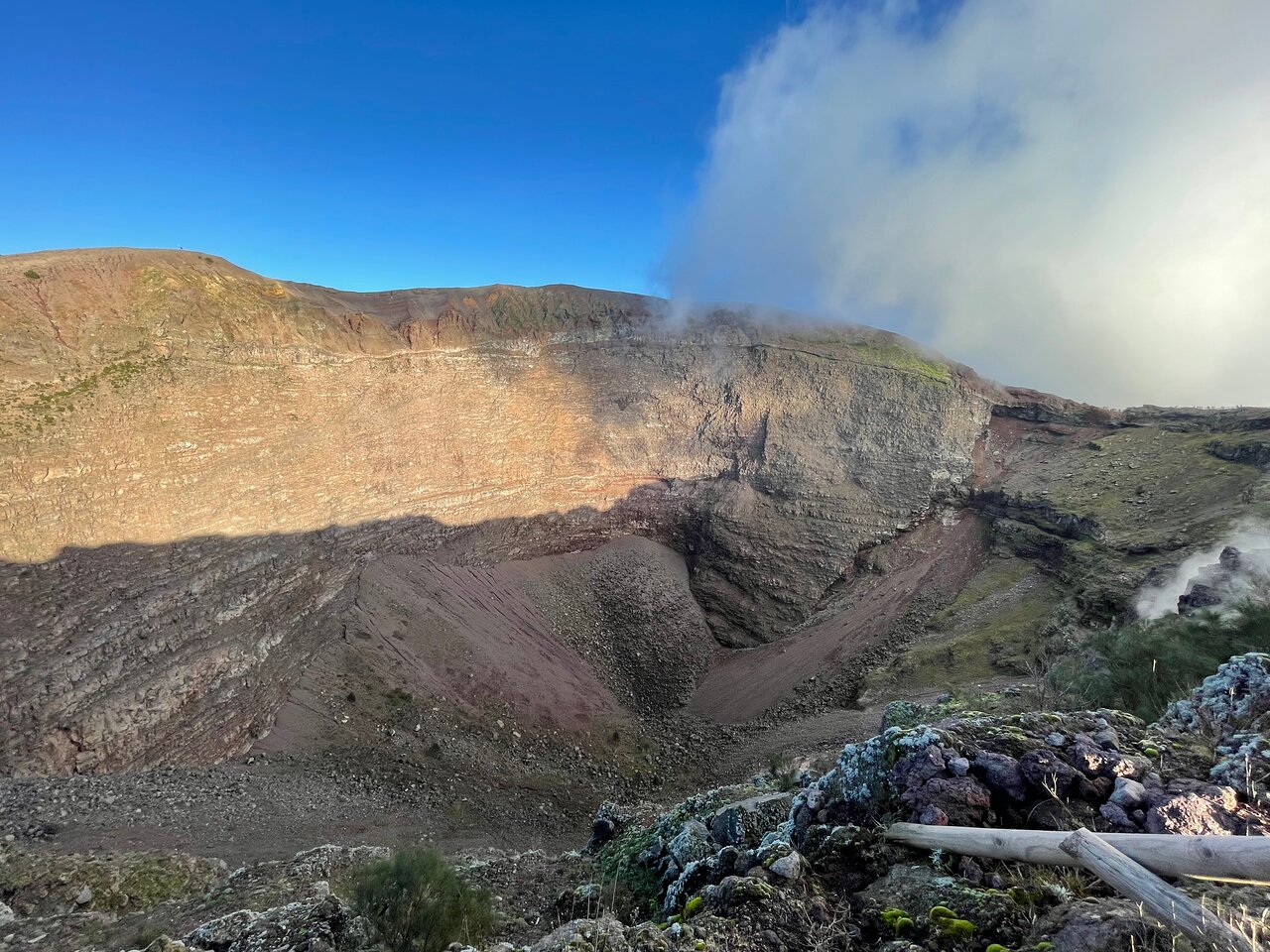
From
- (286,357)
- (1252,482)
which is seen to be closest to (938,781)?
(286,357)

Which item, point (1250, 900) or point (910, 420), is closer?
point (1250, 900)

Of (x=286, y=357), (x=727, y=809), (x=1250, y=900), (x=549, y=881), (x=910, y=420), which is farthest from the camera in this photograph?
(x=910, y=420)

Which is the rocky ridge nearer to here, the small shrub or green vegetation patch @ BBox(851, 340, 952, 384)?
the small shrub

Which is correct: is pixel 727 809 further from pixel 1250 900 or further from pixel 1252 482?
pixel 1252 482

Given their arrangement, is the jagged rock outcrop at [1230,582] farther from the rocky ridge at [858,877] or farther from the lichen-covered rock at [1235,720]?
the rocky ridge at [858,877]

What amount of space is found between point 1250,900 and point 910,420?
1247 inches

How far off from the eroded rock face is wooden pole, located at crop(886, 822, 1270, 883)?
16324mm

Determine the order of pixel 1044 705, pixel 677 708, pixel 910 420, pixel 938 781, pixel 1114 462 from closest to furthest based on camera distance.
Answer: pixel 938 781, pixel 1044 705, pixel 677 708, pixel 1114 462, pixel 910 420

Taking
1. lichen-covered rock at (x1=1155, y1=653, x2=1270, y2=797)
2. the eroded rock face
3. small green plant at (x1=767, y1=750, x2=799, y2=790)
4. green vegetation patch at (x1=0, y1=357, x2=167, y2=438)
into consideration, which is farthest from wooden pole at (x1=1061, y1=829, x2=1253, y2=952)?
green vegetation patch at (x1=0, y1=357, x2=167, y2=438)

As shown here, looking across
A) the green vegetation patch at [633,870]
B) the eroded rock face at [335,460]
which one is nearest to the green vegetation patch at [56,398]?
the eroded rock face at [335,460]

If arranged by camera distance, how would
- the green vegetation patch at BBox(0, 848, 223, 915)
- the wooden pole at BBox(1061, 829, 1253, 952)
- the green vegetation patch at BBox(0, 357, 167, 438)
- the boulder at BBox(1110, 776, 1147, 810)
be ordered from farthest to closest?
1. the green vegetation patch at BBox(0, 357, 167, 438)
2. the green vegetation patch at BBox(0, 848, 223, 915)
3. the boulder at BBox(1110, 776, 1147, 810)
4. the wooden pole at BBox(1061, 829, 1253, 952)

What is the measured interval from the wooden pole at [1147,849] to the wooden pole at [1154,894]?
14 centimetres

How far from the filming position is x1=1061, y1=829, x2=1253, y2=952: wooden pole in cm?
271

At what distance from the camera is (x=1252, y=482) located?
873 inches
